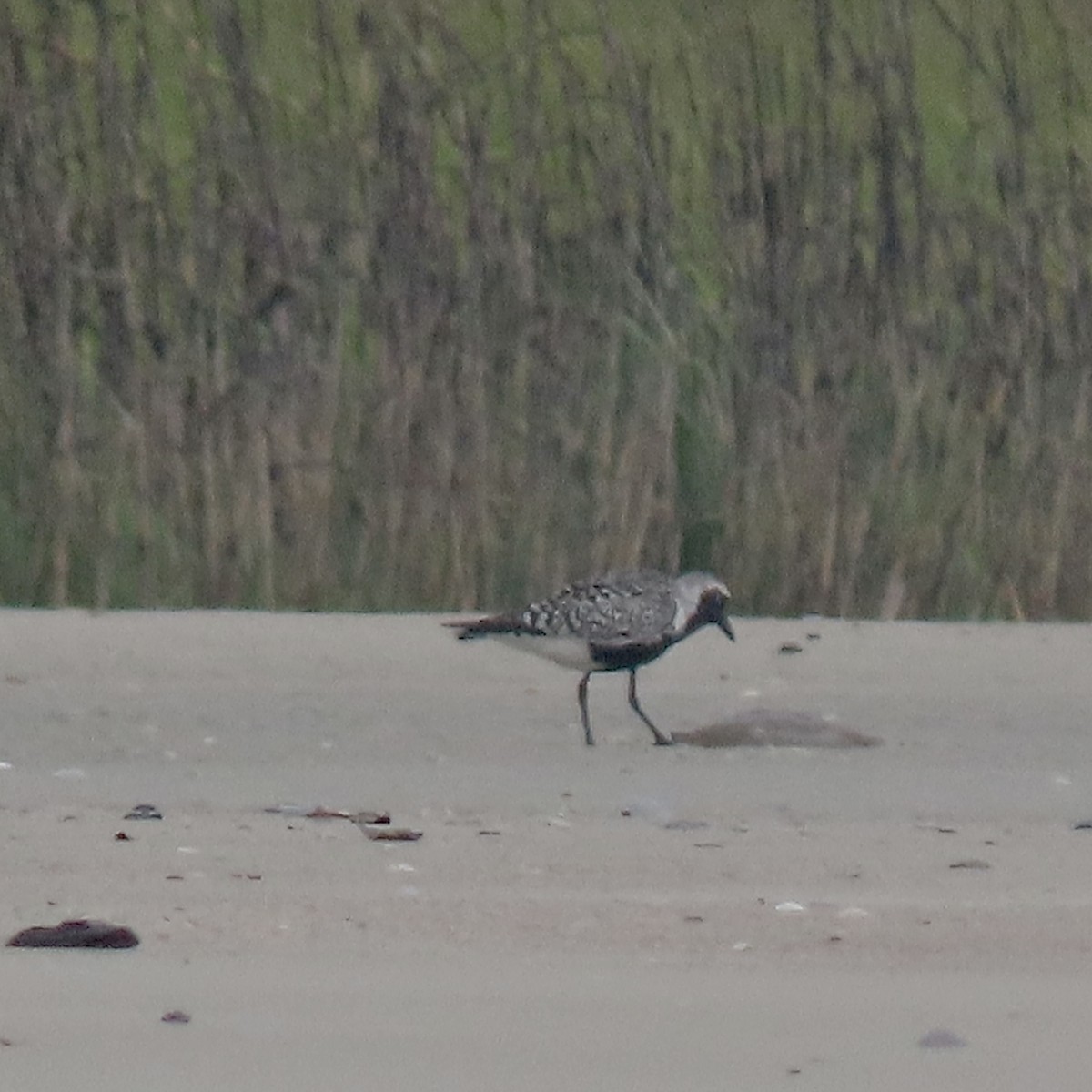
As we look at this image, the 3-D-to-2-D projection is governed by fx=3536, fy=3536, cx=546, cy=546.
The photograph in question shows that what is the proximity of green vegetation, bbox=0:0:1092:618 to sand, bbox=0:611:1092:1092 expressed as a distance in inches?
18.1

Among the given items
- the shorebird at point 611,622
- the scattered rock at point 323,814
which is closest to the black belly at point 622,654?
the shorebird at point 611,622

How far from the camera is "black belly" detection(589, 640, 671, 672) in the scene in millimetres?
7145

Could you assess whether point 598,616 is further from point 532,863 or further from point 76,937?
point 76,937

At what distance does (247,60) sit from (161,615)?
5.37 feet

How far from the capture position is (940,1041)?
3.90 m

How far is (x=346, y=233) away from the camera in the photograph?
28.9 feet

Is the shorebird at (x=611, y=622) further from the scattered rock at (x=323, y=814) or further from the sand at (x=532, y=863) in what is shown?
the scattered rock at (x=323, y=814)

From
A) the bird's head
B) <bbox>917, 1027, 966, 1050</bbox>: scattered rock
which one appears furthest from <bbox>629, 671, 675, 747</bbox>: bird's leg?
<bbox>917, 1027, 966, 1050</bbox>: scattered rock

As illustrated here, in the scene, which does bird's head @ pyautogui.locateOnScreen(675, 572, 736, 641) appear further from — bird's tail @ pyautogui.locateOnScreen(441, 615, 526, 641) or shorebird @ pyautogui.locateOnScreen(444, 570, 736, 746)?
bird's tail @ pyautogui.locateOnScreen(441, 615, 526, 641)

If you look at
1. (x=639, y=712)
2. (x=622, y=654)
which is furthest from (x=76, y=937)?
(x=622, y=654)

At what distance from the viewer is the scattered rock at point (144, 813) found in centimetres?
564

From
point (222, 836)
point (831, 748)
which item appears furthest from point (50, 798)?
point (831, 748)

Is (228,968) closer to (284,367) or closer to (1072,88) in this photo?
(284,367)

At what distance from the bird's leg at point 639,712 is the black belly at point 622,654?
3cm
